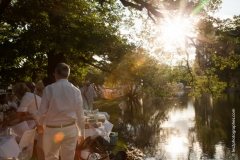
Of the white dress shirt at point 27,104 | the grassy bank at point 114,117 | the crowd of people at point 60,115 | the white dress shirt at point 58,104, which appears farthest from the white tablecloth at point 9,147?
the grassy bank at point 114,117

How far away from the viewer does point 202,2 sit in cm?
1255

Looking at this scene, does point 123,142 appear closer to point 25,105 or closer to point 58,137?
point 25,105

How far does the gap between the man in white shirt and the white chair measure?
105 cm

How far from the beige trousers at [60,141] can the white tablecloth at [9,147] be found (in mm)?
1056

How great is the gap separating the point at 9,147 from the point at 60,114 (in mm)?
1586

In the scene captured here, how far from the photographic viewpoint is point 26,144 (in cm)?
573

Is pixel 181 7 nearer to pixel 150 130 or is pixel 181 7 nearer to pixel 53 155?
pixel 53 155

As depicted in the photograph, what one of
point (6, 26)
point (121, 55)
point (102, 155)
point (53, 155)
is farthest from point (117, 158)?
point (6, 26)

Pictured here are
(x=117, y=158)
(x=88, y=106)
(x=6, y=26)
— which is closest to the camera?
(x=117, y=158)

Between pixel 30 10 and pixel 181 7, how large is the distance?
7.27 metres

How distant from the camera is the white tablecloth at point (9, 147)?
5.34 metres

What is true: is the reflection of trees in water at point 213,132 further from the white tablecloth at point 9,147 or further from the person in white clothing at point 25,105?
the white tablecloth at point 9,147

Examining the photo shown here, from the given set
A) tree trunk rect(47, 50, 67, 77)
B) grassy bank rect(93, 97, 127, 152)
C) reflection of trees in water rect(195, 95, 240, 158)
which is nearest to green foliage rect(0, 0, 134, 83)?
tree trunk rect(47, 50, 67, 77)

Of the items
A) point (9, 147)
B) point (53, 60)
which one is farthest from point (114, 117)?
point (9, 147)
